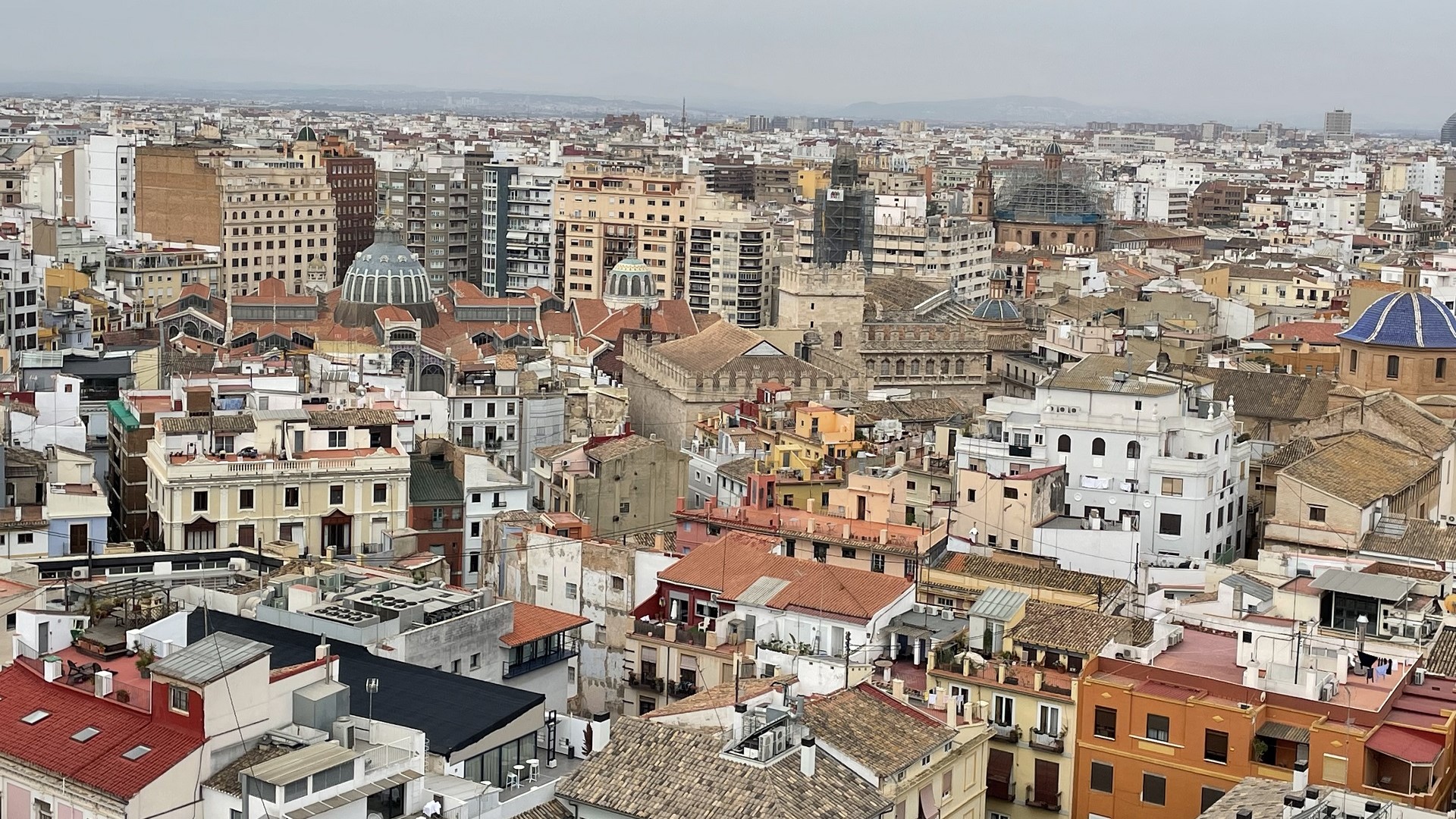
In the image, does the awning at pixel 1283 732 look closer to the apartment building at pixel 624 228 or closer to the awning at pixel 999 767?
the awning at pixel 999 767

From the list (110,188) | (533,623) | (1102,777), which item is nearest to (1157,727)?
(1102,777)

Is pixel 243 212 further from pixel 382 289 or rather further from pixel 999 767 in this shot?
pixel 999 767

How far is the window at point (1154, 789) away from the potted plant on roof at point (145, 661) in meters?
13.8

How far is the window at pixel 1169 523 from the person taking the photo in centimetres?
4512

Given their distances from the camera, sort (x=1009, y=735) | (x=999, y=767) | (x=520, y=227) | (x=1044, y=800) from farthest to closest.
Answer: (x=520, y=227)
(x=999, y=767)
(x=1009, y=735)
(x=1044, y=800)

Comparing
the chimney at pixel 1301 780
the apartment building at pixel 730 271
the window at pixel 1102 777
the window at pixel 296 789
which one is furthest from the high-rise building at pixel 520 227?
the window at pixel 296 789

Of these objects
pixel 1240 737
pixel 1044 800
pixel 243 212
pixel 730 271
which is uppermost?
pixel 243 212

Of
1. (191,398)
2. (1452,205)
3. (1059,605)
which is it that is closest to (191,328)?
(191,398)

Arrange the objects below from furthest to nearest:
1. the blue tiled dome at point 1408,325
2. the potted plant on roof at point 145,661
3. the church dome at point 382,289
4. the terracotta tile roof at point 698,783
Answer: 1. the church dome at point 382,289
2. the blue tiled dome at point 1408,325
3. the terracotta tile roof at point 698,783
4. the potted plant on roof at point 145,661

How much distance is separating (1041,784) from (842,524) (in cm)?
1106

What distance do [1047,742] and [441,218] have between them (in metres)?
90.4

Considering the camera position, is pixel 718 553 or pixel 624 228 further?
pixel 624 228

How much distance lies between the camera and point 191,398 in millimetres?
45969

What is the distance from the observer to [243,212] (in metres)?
106
